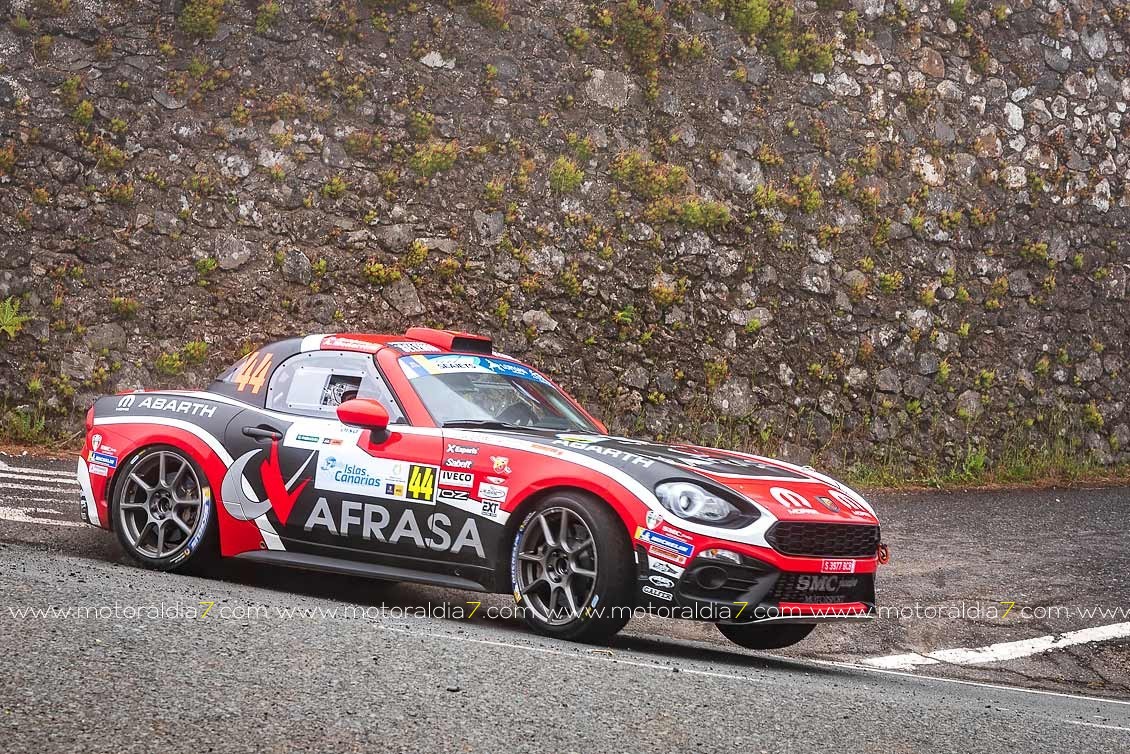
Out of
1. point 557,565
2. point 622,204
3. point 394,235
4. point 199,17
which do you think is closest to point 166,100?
point 199,17

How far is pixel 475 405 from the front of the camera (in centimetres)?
688

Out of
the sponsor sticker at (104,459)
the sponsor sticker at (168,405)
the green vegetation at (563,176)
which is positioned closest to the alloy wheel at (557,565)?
the sponsor sticker at (168,405)

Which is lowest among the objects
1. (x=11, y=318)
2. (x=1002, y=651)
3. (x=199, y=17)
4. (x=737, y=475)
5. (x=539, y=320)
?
(x=1002, y=651)

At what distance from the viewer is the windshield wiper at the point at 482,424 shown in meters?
6.62

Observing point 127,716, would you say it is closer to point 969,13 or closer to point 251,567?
point 251,567

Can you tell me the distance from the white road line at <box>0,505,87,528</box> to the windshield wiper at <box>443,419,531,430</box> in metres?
3.29

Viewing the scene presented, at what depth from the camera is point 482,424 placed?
670 centimetres

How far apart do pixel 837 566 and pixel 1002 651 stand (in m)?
2.51

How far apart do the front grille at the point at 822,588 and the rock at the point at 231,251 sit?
804 centimetres

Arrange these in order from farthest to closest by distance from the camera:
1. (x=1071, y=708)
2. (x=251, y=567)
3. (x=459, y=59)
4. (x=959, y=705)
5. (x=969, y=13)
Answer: (x=969, y=13), (x=459, y=59), (x=251, y=567), (x=1071, y=708), (x=959, y=705)

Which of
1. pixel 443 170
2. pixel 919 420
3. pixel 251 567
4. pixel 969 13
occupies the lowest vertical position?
pixel 251 567

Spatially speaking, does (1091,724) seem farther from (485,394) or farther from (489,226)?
(489,226)

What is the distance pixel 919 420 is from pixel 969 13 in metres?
5.32

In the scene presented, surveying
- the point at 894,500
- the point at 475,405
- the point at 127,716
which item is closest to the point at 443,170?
the point at 894,500
